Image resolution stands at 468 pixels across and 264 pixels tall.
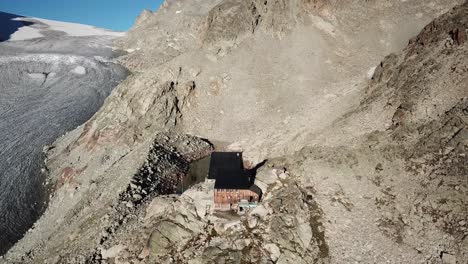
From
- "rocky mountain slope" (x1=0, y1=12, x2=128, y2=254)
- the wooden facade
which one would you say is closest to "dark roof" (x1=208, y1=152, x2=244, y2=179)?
the wooden facade

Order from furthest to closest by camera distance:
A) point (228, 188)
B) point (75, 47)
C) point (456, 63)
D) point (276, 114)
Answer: point (75, 47)
point (276, 114)
point (456, 63)
point (228, 188)

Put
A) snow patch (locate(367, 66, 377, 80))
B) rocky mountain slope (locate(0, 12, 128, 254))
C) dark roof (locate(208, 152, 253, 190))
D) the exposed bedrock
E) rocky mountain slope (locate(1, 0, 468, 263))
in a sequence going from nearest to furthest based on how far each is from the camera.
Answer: rocky mountain slope (locate(1, 0, 468, 263)) → dark roof (locate(208, 152, 253, 190)) → snow patch (locate(367, 66, 377, 80)) → the exposed bedrock → rocky mountain slope (locate(0, 12, 128, 254))

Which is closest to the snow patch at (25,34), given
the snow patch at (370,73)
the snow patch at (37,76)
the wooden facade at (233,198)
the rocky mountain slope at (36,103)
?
the rocky mountain slope at (36,103)

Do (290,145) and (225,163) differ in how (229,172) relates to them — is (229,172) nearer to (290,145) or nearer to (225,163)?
(225,163)

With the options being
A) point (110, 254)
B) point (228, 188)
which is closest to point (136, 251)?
point (110, 254)

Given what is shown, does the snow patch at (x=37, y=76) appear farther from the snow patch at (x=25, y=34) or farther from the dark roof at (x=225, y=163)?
the dark roof at (x=225, y=163)

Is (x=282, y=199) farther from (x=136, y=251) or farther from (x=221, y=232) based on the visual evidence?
(x=136, y=251)

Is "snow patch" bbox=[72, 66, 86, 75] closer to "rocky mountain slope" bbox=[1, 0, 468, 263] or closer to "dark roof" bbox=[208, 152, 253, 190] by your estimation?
"rocky mountain slope" bbox=[1, 0, 468, 263]
